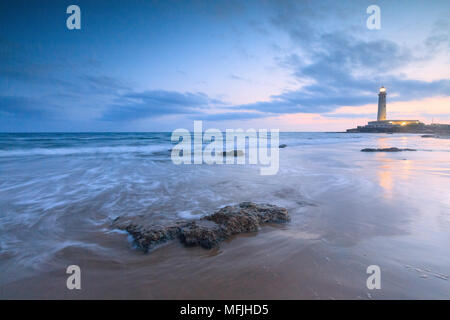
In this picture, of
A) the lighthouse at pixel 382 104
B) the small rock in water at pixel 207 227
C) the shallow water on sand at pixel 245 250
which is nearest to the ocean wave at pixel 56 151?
the shallow water on sand at pixel 245 250

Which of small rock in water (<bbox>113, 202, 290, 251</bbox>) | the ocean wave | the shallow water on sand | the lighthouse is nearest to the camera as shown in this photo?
the shallow water on sand

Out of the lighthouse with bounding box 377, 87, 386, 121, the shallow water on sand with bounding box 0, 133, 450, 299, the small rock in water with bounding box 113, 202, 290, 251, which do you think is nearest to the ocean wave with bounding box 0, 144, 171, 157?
the shallow water on sand with bounding box 0, 133, 450, 299

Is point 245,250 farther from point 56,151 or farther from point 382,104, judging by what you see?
point 382,104

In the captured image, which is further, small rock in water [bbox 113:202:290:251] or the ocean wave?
the ocean wave

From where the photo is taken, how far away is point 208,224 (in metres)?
2.81

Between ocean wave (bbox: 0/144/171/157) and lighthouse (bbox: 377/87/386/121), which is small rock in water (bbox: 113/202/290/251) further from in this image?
lighthouse (bbox: 377/87/386/121)

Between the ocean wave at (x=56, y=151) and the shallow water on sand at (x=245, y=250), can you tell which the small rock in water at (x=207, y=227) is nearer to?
the shallow water on sand at (x=245, y=250)

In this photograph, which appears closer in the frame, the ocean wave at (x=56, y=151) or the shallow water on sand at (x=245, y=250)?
the shallow water on sand at (x=245, y=250)

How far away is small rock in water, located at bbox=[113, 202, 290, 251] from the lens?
2559mm

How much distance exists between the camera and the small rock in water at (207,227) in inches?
101

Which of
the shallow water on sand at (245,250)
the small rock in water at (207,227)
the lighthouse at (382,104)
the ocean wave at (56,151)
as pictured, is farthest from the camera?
the lighthouse at (382,104)
